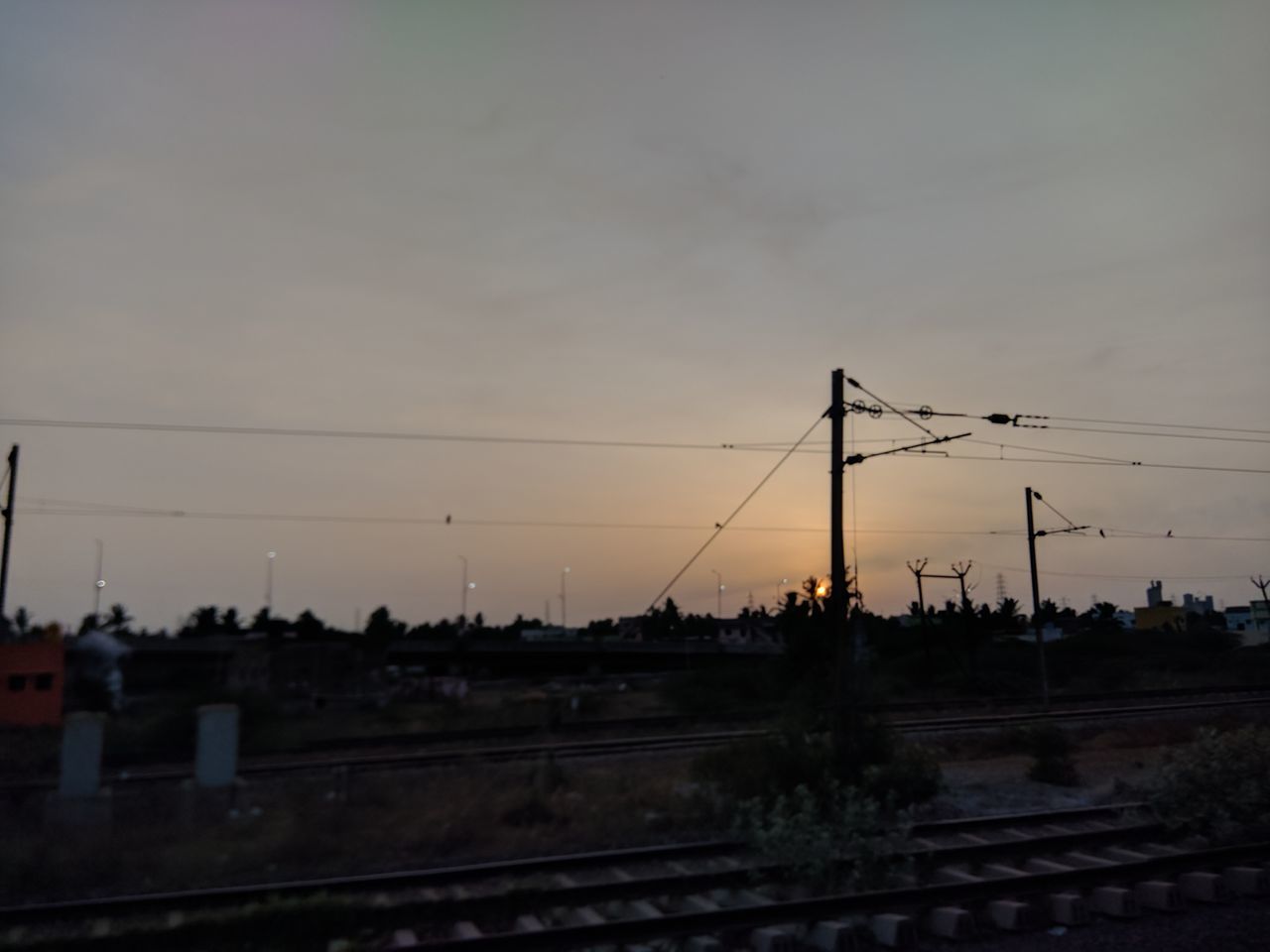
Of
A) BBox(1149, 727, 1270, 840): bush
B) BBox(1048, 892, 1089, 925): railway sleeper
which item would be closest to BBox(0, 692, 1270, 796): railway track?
BBox(1149, 727, 1270, 840): bush

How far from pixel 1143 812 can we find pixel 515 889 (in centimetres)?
1064

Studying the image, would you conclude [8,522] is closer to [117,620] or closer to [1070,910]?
[117,620]

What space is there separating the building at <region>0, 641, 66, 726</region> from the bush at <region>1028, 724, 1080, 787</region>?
83.1 ft

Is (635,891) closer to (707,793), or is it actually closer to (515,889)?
(515,889)

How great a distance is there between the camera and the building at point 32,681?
2702 centimetres

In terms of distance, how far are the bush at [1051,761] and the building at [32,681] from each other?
2532 cm

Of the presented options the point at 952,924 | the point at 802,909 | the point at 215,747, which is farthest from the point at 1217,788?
the point at 215,747

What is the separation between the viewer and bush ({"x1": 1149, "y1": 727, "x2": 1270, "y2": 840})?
45.0 ft

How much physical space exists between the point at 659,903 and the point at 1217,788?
889 centimetres

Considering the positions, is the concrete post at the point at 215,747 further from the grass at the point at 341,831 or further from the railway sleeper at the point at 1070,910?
the railway sleeper at the point at 1070,910

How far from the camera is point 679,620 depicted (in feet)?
436

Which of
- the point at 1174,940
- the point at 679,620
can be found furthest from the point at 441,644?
the point at 679,620

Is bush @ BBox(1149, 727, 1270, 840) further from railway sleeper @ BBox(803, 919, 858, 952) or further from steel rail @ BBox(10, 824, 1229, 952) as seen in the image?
railway sleeper @ BBox(803, 919, 858, 952)

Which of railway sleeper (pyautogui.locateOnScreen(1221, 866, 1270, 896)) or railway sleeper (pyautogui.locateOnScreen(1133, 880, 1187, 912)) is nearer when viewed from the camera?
railway sleeper (pyautogui.locateOnScreen(1133, 880, 1187, 912))
